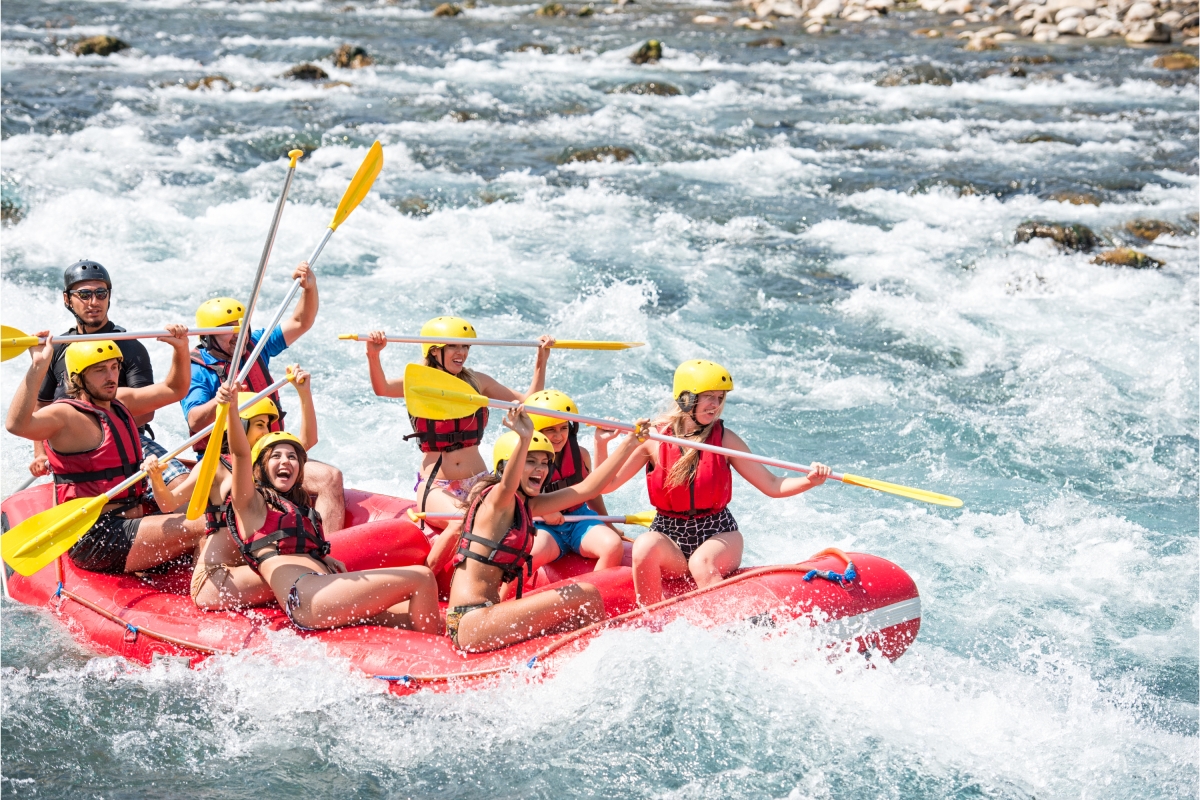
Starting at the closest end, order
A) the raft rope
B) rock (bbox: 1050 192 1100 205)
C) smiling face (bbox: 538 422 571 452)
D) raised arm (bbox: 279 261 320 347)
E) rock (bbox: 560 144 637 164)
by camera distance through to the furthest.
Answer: the raft rope → smiling face (bbox: 538 422 571 452) → raised arm (bbox: 279 261 320 347) → rock (bbox: 1050 192 1100 205) → rock (bbox: 560 144 637 164)

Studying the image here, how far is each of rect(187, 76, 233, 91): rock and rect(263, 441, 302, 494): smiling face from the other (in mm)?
13086

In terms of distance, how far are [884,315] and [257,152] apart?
297 inches

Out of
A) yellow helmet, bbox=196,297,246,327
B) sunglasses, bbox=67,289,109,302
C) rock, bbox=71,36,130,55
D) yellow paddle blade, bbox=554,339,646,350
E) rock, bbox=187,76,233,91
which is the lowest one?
yellow paddle blade, bbox=554,339,646,350

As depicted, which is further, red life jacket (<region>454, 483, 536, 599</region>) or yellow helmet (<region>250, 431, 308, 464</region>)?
yellow helmet (<region>250, 431, 308, 464</region>)

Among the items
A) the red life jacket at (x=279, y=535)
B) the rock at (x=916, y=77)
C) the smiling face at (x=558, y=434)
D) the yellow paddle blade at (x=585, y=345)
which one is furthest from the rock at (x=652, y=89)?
the red life jacket at (x=279, y=535)

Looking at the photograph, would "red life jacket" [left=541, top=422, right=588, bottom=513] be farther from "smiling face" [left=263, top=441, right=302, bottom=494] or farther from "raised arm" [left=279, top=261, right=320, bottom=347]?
"raised arm" [left=279, top=261, right=320, bottom=347]

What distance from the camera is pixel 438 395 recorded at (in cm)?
515

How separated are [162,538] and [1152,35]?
70.0 feet

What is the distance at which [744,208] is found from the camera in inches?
497

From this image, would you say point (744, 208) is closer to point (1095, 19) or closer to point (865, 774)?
point (865, 774)

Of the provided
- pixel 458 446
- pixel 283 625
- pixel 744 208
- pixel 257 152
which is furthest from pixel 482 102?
pixel 283 625

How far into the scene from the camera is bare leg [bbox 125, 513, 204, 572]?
5230 millimetres

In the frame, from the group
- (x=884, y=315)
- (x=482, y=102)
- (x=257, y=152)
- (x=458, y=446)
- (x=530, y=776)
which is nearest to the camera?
(x=530, y=776)

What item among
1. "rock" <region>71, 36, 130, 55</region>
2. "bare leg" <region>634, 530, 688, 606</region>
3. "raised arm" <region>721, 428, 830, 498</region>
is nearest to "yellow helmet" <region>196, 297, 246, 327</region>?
"bare leg" <region>634, 530, 688, 606</region>
